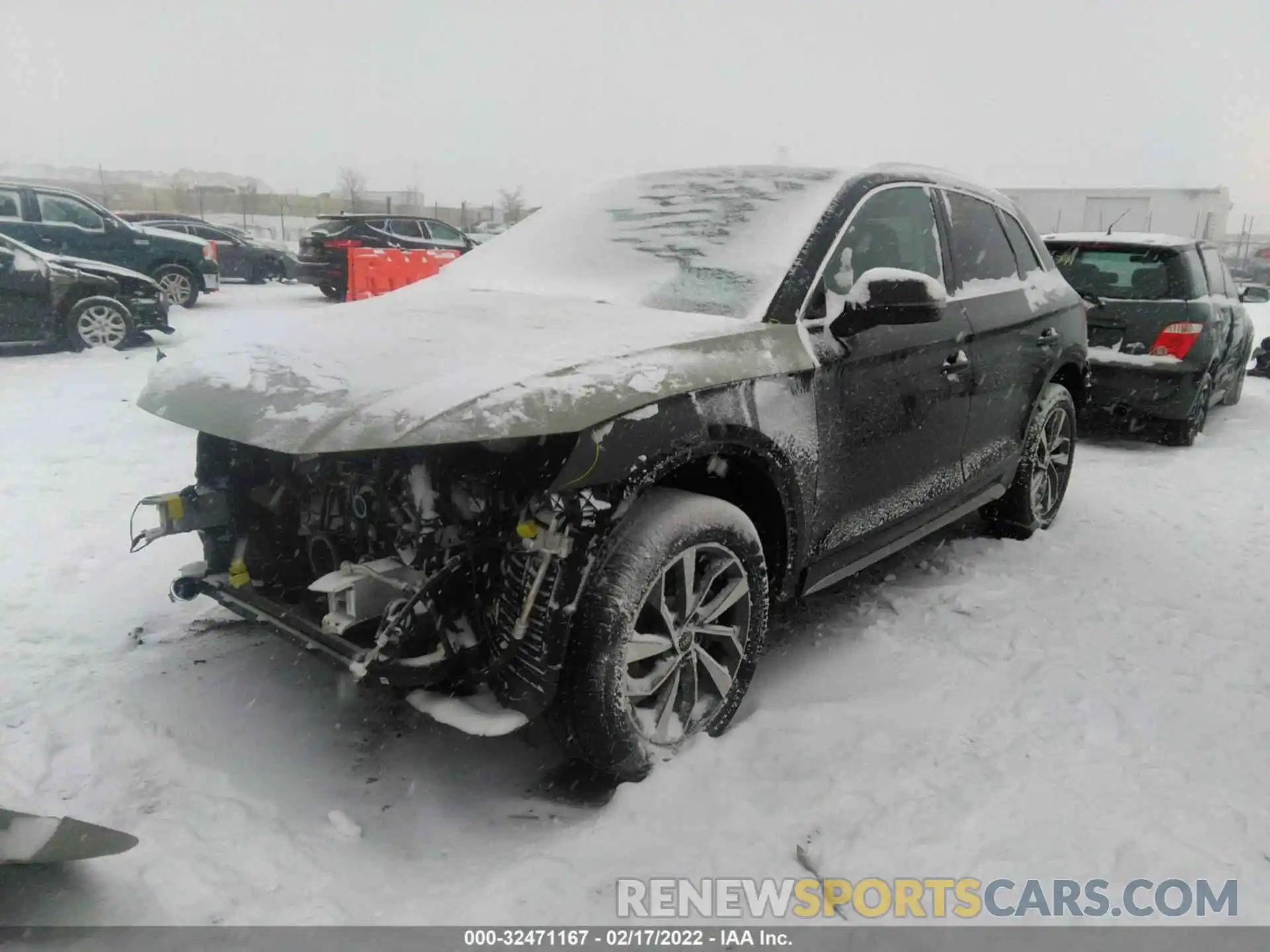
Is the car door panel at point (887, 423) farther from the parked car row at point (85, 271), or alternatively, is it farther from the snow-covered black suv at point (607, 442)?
the parked car row at point (85, 271)

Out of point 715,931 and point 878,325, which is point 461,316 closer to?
point 878,325

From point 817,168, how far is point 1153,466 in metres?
4.46

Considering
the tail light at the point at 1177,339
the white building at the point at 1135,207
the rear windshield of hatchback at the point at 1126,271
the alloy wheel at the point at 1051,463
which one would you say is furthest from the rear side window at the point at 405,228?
the white building at the point at 1135,207

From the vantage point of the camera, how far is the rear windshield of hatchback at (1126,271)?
22.1 feet

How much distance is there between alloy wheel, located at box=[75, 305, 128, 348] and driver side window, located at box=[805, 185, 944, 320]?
9056 millimetres

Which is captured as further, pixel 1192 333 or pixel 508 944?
pixel 1192 333

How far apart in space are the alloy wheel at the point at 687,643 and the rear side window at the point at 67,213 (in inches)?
500

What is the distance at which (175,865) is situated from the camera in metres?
2.17

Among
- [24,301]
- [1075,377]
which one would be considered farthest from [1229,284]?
[24,301]

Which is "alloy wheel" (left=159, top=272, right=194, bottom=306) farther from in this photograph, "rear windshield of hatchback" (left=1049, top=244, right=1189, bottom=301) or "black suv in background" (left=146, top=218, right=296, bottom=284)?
"rear windshield of hatchback" (left=1049, top=244, right=1189, bottom=301)

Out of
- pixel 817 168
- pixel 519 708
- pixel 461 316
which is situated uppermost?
pixel 817 168

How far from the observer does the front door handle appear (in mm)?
3473

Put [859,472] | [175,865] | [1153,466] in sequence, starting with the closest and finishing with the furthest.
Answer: [175,865] → [859,472] → [1153,466]

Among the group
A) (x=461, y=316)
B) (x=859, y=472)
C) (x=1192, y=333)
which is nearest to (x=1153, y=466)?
(x=1192, y=333)
